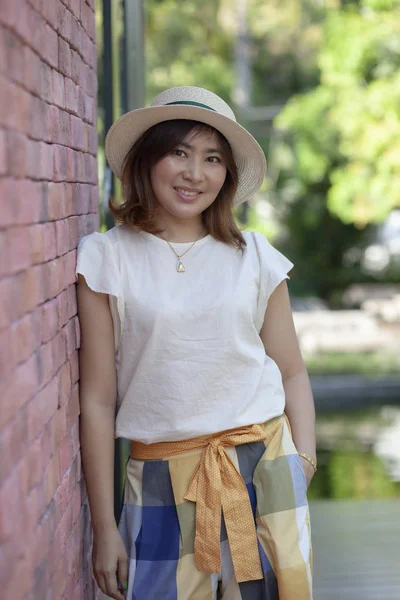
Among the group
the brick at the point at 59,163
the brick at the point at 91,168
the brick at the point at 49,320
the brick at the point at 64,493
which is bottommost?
the brick at the point at 64,493

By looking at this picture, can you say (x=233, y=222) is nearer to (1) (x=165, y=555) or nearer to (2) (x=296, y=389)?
(2) (x=296, y=389)

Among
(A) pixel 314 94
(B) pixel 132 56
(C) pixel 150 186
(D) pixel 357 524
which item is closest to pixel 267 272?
(C) pixel 150 186

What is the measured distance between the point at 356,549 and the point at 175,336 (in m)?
2.67

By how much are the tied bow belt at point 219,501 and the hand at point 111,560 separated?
156mm

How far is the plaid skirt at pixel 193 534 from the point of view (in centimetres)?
194

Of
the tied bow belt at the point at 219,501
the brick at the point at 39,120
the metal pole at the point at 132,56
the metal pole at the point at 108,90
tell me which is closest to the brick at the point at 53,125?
the brick at the point at 39,120

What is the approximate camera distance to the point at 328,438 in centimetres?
942

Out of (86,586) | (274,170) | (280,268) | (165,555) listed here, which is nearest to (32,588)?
(165,555)

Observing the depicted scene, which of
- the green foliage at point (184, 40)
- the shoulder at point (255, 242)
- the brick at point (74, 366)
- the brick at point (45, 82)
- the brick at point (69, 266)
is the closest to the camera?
the brick at point (45, 82)

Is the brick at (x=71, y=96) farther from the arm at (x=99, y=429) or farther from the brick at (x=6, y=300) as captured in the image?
the brick at (x=6, y=300)

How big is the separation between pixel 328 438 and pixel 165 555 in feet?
25.0

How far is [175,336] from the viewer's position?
6.33 ft

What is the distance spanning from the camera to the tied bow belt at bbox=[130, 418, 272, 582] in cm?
193

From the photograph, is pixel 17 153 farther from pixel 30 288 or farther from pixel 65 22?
pixel 65 22
